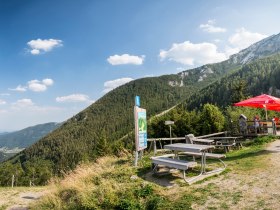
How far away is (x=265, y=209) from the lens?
22.5 ft

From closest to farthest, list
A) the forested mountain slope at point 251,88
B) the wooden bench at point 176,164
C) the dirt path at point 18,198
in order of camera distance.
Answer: the wooden bench at point 176,164 → the dirt path at point 18,198 → the forested mountain slope at point 251,88

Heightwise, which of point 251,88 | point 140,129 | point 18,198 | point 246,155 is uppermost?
point 251,88

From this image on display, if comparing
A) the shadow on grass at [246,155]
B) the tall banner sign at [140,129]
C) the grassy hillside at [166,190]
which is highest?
the tall banner sign at [140,129]

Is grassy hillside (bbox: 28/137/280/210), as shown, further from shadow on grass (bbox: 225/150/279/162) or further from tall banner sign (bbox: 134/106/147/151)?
tall banner sign (bbox: 134/106/147/151)

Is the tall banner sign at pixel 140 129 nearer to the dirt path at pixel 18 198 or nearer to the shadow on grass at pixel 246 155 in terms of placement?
the shadow on grass at pixel 246 155

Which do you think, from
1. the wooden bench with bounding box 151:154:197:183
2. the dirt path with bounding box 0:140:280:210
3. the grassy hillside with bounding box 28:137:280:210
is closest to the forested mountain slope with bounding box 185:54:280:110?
the dirt path with bounding box 0:140:280:210

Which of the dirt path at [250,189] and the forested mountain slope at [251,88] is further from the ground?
the forested mountain slope at [251,88]

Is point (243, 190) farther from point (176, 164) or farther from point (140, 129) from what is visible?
point (140, 129)

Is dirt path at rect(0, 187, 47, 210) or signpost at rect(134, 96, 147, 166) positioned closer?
dirt path at rect(0, 187, 47, 210)

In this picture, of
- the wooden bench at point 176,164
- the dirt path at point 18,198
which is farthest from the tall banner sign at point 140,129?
the dirt path at point 18,198

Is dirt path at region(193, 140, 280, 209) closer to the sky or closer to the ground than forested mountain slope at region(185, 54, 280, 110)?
closer to the ground

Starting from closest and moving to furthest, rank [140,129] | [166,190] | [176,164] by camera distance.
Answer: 1. [166,190]
2. [176,164]
3. [140,129]

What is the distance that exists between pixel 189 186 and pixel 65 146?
180256 millimetres

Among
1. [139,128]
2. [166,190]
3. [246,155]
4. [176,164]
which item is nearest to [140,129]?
[139,128]
